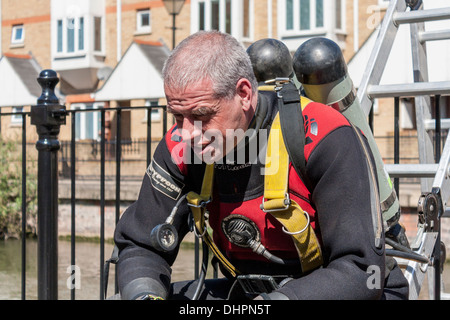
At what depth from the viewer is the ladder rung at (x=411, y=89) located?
327cm

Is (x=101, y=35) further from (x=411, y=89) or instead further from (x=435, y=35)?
(x=411, y=89)

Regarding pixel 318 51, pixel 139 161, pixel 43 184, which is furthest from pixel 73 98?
Result: pixel 318 51

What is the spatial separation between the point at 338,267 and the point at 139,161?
64.0 feet

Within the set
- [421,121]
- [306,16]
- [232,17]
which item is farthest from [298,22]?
Result: [421,121]

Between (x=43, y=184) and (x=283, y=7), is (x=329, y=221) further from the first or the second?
(x=283, y=7)

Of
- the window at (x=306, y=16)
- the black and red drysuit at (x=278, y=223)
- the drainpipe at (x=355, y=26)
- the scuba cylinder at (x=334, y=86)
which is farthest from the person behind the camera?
the window at (x=306, y=16)

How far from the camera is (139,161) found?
2142 centimetres

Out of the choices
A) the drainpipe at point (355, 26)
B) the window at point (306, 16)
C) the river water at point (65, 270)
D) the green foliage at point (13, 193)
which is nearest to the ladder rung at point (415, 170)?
the river water at point (65, 270)

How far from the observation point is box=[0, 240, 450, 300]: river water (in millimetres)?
10584

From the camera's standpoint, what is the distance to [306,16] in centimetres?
2400

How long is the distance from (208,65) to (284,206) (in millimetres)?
469

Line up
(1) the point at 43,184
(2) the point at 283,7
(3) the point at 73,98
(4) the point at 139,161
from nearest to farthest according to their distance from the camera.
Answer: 1. (1) the point at 43,184
2. (4) the point at 139,161
3. (2) the point at 283,7
4. (3) the point at 73,98

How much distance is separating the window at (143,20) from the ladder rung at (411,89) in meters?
24.8

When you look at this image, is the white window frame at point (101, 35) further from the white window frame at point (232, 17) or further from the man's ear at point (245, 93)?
the man's ear at point (245, 93)
